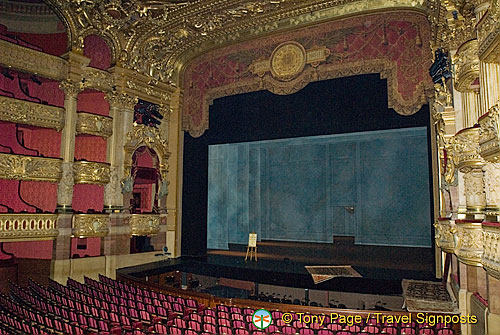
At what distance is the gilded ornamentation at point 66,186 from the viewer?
1076 centimetres

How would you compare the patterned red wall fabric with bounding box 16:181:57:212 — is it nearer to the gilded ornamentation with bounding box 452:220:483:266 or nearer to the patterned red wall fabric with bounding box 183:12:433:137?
the patterned red wall fabric with bounding box 183:12:433:137

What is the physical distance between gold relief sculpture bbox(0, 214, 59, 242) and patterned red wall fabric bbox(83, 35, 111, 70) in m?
4.95

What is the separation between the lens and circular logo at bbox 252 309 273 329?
5.91 meters

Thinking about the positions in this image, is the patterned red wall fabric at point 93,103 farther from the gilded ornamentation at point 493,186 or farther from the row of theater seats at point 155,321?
the gilded ornamentation at point 493,186

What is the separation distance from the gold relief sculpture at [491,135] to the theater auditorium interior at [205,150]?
27.6 inches

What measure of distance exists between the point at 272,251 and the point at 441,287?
27.4 ft

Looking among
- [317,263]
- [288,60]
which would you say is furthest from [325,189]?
[288,60]

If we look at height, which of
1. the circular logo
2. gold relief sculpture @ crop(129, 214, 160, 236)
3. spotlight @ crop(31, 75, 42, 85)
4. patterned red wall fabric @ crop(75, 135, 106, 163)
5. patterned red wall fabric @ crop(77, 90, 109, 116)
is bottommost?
the circular logo

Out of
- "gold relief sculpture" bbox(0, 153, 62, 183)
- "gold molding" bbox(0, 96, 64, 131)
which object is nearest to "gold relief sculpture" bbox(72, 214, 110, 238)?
"gold relief sculpture" bbox(0, 153, 62, 183)

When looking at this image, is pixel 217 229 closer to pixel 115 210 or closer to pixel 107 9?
pixel 115 210

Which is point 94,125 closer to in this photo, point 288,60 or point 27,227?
point 27,227

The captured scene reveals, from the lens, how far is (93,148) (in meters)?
12.2

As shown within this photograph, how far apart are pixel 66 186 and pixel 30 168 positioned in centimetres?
105

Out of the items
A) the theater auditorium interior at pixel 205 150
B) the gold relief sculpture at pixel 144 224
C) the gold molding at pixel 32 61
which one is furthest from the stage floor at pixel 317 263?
the gold molding at pixel 32 61
